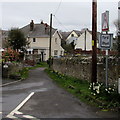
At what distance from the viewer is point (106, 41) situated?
9.45 meters

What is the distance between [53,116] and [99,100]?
2328 millimetres

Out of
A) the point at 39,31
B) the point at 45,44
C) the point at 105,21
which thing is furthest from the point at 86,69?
the point at 39,31

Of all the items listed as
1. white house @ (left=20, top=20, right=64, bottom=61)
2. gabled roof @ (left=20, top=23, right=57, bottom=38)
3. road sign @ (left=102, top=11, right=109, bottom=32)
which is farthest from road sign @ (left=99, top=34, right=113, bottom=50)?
gabled roof @ (left=20, top=23, right=57, bottom=38)

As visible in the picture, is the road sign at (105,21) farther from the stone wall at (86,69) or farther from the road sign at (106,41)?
the stone wall at (86,69)

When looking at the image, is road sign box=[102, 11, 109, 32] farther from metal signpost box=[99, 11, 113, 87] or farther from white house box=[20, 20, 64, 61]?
white house box=[20, 20, 64, 61]

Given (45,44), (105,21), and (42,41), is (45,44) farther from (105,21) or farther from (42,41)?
(105,21)

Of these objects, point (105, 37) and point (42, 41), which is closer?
point (105, 37)

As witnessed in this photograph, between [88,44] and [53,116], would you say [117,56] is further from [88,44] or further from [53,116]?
[88,44]

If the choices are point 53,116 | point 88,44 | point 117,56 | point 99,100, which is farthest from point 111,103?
point 88,44

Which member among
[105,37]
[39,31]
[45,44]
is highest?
[39,31]

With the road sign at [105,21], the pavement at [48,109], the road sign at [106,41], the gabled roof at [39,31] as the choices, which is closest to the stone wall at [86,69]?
the road sign at [106,41]

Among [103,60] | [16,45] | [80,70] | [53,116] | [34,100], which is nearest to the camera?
[53,116]

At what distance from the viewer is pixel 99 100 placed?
8.59 metres

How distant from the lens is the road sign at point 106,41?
9.41 m
